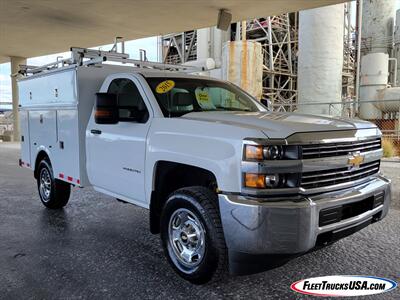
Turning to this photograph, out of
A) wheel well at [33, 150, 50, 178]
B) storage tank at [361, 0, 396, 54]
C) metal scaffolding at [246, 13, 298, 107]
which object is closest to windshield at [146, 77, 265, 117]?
wheel well at [33, 150, 50, 178]

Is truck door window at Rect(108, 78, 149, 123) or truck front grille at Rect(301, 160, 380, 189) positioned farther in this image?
truck door window at Rect(108, 78, 149, 123)

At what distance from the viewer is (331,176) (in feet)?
10.8

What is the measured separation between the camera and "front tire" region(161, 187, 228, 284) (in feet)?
10.7

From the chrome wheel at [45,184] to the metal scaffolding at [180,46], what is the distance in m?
28.1

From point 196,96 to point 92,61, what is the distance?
1.57 metres

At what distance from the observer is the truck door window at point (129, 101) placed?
13.9ft

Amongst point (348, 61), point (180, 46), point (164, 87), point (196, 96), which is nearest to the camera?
point (164, 87)

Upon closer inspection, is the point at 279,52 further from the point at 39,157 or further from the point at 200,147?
the point at 200,147

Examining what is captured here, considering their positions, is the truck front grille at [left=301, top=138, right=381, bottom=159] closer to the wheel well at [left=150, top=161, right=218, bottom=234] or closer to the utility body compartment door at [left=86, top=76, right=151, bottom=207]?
the wheel well at [left=150, top=161, right=218, bottom=234]

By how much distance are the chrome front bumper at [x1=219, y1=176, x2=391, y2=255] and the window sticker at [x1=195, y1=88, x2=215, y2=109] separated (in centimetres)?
170

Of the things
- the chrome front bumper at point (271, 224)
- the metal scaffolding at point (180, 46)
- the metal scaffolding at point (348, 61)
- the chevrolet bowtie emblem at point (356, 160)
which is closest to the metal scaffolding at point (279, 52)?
the metal scaffolding at point (348, 61)

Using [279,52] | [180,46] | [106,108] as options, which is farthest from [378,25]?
[106,108]

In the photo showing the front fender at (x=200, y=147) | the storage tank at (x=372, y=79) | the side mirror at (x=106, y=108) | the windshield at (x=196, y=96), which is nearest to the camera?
the front fender at (x=200, y=147)

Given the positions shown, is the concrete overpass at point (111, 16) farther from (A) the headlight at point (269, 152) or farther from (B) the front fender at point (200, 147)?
(A) the headlight at point (269, 152)
